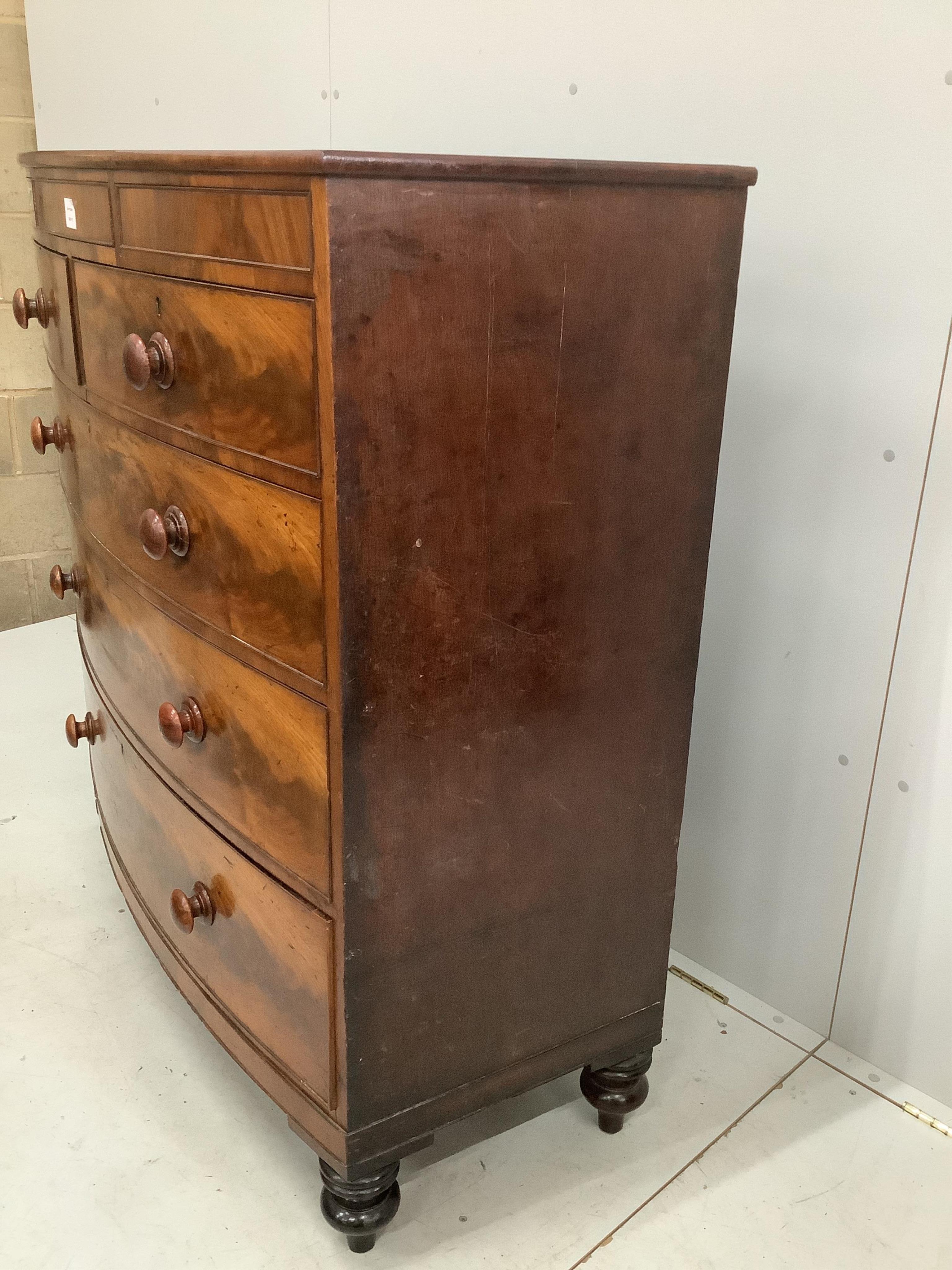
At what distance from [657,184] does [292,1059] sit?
0.95 m

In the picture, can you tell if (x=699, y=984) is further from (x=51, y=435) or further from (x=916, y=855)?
(x=51, y=435)

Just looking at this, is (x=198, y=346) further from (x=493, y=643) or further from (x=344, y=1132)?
(x=344, y=1132)

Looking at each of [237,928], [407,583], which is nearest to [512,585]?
[407,583]

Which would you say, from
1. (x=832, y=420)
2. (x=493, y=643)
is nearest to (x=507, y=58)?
(x=832, y=420)

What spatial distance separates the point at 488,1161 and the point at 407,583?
2.58 feet

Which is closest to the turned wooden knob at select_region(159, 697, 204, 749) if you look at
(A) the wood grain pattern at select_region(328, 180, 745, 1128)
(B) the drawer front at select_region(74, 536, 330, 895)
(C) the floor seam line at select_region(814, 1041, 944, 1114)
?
(B) the drawer front at select_region(74, 536, 330, 895)

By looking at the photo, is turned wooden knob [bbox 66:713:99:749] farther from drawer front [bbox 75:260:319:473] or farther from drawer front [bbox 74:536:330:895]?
drawer front [bbox 75:260:319:473]

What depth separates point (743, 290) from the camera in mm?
1397

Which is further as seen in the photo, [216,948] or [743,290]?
[743,290]

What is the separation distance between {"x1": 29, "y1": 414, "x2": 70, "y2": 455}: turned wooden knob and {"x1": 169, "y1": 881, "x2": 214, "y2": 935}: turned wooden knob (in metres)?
0.63

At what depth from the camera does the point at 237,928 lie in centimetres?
122

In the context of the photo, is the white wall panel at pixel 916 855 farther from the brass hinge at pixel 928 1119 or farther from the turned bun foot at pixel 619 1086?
the turned bun foot at pixel 619 1086

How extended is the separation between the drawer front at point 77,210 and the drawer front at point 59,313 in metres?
0.04

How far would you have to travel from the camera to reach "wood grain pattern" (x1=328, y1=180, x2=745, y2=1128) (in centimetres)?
91
